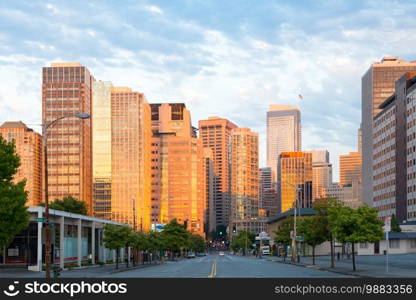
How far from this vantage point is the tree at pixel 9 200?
50722 millimetres

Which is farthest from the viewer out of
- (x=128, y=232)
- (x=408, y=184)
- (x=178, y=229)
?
(x=408, y=184)

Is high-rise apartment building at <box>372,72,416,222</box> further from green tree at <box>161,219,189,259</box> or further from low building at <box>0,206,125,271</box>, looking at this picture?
low building at <box>0,206,125,271</box>

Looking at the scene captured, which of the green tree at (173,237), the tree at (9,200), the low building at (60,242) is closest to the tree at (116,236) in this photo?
the low building at (60,242)

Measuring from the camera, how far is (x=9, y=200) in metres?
50.8

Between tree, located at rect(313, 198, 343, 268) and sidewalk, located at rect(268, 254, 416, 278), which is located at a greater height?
tree, located at rect(313, 198, 343, 268)

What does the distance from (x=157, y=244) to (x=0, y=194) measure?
74.5 meters

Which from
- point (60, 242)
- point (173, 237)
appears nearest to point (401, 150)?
point (173, 237)

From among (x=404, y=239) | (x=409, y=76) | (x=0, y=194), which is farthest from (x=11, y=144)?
(x=409, y=76)

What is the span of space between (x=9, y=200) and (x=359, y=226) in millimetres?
28883

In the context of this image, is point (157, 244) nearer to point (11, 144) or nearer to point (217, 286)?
point (11, 144)

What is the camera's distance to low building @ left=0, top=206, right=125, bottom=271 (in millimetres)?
71875

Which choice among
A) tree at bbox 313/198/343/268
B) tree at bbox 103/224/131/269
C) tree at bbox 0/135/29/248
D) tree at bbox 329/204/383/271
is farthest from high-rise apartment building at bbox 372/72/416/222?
tree at bbox 0/135/29/248

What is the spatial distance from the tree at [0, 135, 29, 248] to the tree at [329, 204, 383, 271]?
2668 cm

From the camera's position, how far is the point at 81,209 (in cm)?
16488
